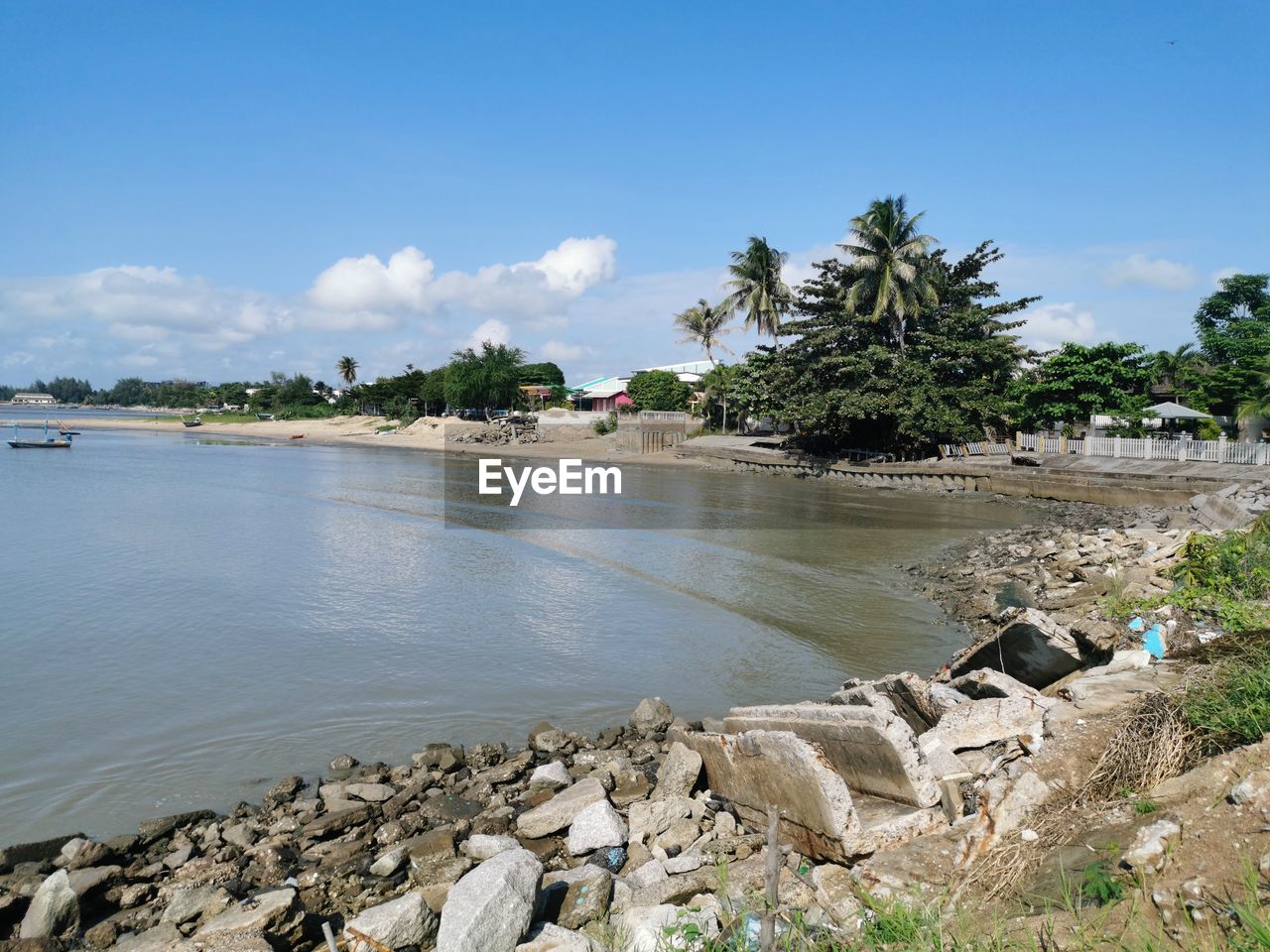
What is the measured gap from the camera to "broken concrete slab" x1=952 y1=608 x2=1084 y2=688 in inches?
301

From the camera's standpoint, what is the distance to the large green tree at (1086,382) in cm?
3772

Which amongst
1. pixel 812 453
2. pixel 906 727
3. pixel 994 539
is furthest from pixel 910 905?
pixel 812 453

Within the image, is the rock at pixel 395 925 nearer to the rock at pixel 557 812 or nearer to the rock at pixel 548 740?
the rock at pixel 557 812

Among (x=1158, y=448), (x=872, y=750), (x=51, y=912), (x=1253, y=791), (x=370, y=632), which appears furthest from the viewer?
(x=1158, y=448)

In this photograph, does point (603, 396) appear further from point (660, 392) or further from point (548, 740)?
point (548, 740)

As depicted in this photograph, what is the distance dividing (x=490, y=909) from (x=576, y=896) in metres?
0.84

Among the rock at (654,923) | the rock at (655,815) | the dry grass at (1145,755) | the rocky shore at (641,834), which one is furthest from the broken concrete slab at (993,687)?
the rock at (654,923)

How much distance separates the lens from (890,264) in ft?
134

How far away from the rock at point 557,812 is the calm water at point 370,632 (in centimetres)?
249

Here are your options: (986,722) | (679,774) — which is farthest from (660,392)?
(986,722)

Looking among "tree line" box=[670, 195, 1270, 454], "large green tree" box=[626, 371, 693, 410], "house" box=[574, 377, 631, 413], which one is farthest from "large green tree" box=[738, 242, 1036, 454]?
"house" box=[574, 377, 631, 413]

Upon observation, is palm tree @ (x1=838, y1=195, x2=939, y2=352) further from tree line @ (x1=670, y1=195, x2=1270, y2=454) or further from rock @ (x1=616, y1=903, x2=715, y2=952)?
rock @ (x1=616, y1=903, x2=715, y2=952)

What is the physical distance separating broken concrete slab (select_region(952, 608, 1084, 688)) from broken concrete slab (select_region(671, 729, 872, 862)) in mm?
3281

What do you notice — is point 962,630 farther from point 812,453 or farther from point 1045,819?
point 812,453
